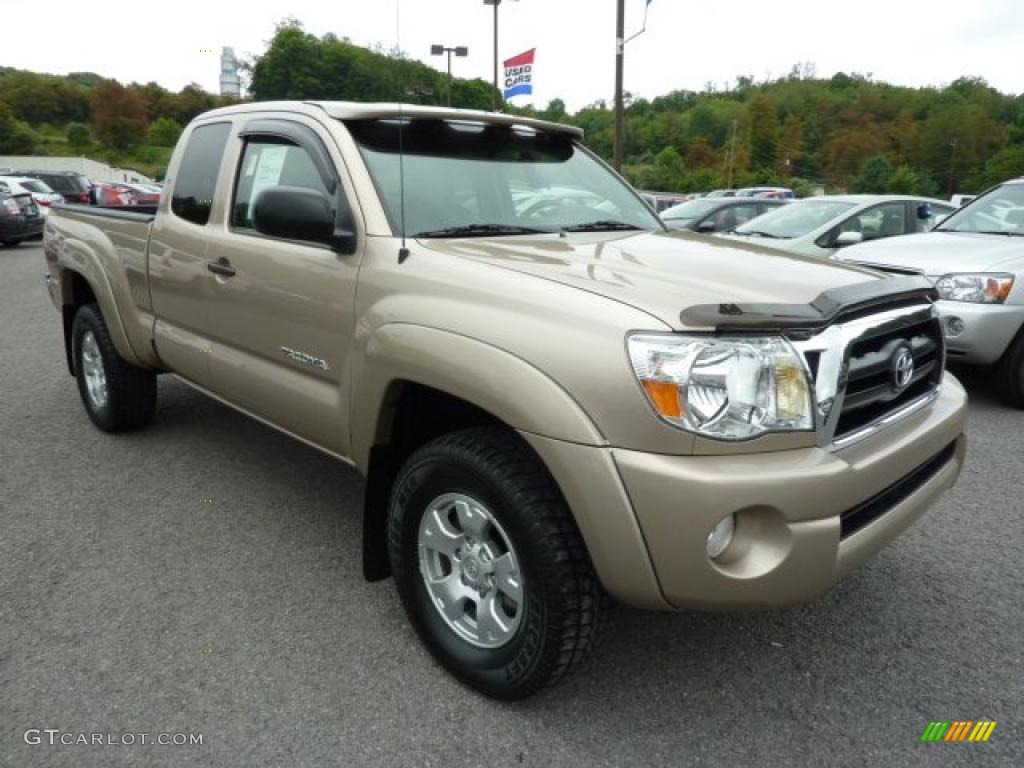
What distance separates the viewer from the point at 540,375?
204cm

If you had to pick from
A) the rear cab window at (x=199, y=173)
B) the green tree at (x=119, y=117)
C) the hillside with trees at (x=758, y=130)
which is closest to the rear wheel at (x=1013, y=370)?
the rear cab window at (x=199, y=173)

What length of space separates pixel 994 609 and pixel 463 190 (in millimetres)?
2535

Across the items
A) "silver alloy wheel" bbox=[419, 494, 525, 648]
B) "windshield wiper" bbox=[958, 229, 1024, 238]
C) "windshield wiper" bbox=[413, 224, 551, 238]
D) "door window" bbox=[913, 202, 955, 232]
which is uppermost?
"door window" bbox=[913, 202, 955, 232]

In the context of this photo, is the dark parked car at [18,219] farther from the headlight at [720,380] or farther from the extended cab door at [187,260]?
the headlight at [720,380]

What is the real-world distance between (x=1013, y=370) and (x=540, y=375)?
4.70 m

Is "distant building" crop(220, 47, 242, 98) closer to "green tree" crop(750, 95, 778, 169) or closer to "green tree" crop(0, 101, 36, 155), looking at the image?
"green tree" crop(0, 101, 36, 155)

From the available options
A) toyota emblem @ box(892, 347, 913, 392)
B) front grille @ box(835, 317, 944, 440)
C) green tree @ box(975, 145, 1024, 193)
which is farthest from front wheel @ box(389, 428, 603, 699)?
green tree @ box(975, 145, 1024, 193)

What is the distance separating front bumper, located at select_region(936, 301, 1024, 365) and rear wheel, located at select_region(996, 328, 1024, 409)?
0.24 feet

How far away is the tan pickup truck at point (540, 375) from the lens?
6.37 ft

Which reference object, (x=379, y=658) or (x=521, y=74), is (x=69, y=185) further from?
(x=379, y=658)

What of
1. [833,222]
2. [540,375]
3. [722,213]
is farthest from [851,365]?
[722,213]

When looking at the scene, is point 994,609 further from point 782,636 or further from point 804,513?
point 804,513

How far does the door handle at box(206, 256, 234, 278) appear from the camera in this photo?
3.31 meters

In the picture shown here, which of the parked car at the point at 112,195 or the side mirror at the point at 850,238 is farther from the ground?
the parked car at the point at 112,195
